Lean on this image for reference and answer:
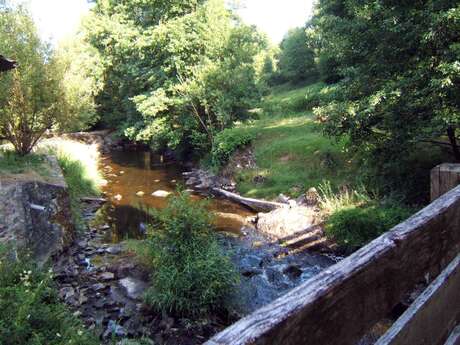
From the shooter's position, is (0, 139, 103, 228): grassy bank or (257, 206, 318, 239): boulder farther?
(0, 139, 103, 228): grassy bank

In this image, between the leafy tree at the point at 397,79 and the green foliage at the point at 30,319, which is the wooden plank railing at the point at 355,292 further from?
the leafy tree at the point at 397,79

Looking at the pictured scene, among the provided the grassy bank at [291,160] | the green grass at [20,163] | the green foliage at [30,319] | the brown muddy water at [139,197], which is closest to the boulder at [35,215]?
the green grass at [20,163]

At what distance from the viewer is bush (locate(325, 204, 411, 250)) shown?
24.1 feet

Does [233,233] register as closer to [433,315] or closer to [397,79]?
[397,79]

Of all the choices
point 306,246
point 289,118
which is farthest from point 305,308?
point 289,118

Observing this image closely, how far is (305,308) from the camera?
102 cm

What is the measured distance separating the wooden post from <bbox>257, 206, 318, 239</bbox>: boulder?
253 inches

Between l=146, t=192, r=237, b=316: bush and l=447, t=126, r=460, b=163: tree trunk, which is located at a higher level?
l=447, t=126, r=460, b=163: tree trunk

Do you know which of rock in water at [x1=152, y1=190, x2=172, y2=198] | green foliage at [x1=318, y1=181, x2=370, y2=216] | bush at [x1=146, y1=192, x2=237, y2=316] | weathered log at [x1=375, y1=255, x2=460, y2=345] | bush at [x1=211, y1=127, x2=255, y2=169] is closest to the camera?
weathered log at [x1=375, y1=255, x2=460, y2=345]

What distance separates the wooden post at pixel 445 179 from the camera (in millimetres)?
2676

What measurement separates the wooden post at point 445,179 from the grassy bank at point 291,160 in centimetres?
656

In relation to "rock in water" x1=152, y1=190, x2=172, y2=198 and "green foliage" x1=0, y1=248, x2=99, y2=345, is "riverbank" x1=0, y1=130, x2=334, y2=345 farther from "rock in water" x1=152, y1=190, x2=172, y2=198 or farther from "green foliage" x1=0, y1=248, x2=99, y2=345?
"green foliage" x1=0, y1=248, x2=99, y2=345

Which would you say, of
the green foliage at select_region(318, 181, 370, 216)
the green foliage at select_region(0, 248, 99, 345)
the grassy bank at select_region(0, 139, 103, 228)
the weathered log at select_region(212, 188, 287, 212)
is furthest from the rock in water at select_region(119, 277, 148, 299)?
the weathered log at select_region(212, 188, 287, 212)

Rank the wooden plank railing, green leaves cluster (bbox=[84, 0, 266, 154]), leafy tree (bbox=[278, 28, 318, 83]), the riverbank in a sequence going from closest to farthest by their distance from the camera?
1. the wooden plank railing
2. the riverbank
3. green leaves cluster (bbox=[84, 0, 266, 154])
4. leafy tree (bbox=[278, 28, 318, 83])
